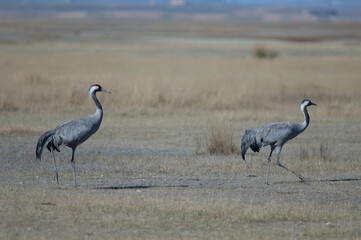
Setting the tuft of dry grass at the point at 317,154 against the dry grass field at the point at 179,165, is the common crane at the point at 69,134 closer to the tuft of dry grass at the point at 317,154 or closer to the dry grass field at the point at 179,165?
the dry grass field at the point at 179,165

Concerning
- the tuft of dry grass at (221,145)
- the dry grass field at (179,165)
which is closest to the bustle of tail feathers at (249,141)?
the dry grass field at (179,165)

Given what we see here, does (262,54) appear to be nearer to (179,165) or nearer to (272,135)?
(179,165)

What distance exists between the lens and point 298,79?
28.3m

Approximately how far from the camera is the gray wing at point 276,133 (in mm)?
10352

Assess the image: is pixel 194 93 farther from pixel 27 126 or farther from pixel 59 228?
pixel 59 228

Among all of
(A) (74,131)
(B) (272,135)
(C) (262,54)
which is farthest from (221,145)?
(C) (262,54)

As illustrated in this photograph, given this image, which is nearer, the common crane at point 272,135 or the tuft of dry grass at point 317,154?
the common crane at point 272,135

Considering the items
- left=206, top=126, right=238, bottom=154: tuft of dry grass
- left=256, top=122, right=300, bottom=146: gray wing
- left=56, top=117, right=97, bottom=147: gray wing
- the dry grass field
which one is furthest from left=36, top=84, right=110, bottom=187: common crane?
left=206, top=126, right=238, bottom=154: tuft of dry grass

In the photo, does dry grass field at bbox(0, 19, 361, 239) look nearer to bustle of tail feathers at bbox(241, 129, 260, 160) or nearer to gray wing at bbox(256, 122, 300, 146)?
bustle of tail feathers at bbox(241, 129, 260, 160)

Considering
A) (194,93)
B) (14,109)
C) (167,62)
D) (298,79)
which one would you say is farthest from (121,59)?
(14,109)

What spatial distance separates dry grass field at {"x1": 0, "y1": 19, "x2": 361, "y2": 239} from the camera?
768cm

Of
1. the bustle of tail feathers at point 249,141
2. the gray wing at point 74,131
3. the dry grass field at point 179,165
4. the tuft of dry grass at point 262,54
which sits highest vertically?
the tuft of dry grass at point 262,54

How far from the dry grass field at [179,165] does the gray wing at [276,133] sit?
769 mm

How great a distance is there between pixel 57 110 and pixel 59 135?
31.5 ft
